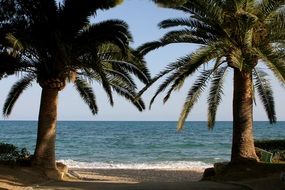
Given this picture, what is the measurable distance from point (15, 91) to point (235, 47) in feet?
29.4

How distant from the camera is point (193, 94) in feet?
53.6

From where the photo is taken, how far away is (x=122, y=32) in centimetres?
1512

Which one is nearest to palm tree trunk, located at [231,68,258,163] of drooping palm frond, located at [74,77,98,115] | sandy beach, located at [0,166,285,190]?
sandy beach, located at [0,166,285,190]

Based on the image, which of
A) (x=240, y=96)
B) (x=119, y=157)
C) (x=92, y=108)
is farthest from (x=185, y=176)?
(x=119, y=157)

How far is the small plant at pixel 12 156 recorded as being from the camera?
16.6 m

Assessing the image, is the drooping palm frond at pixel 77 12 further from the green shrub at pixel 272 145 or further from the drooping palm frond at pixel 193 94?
the green shrub at pixel 272 145

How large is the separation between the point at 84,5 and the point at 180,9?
2.98 m

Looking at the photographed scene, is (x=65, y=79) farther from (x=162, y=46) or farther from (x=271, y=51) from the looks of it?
(x=271, y=51)

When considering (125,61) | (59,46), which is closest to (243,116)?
(125,61)

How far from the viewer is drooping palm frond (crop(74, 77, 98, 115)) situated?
66.2 feet

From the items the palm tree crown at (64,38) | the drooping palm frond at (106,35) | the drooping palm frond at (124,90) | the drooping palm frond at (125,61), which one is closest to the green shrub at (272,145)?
the drooping palm frond at (124,90)

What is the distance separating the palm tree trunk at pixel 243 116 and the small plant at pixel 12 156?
693cm

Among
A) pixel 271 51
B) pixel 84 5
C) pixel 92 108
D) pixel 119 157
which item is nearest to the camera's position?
pixel 271 51

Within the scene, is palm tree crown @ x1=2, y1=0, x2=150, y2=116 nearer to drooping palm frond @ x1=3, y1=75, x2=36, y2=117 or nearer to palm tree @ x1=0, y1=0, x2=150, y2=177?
palm tree @ x1=0, y1=0, x2=150, y2=177
